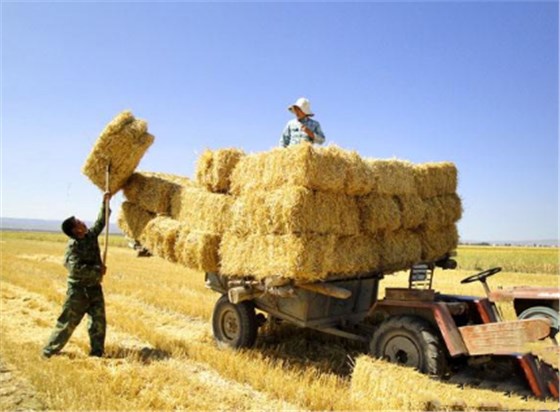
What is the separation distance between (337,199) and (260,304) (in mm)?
2419

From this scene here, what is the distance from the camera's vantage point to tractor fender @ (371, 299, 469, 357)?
6.04 m

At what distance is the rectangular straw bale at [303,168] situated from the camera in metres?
6.71

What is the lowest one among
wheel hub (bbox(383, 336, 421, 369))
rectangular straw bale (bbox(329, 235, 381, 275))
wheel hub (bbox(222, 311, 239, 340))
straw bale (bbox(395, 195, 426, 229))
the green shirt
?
wheel hub (bbox(222, 311, 239, 340))

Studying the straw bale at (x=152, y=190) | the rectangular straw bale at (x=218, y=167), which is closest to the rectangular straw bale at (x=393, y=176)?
the rectangular straw bale at (x=218, y=167)

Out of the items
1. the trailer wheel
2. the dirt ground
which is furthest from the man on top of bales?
the dirt ground

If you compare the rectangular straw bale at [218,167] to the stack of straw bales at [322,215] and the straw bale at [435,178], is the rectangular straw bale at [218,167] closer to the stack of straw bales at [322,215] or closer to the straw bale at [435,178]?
the stack of straw bales at [322,215]

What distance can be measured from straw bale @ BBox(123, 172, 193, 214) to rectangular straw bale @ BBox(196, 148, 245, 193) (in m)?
0.84

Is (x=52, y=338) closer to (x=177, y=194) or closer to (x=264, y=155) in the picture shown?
(x=177, y=194)

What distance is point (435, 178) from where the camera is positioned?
9.10m

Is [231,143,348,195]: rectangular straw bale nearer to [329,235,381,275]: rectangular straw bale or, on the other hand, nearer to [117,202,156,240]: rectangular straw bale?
[329,235,381,275]: rectangular straw bale

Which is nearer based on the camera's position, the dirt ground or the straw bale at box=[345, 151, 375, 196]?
the dirt ground

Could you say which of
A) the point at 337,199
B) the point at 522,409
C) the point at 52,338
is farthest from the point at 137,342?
the point at 522,409

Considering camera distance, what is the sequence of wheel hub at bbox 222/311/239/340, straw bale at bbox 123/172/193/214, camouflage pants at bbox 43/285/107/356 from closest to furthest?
camouflage pants at bbox 43/285/107/356 → wheel hub at bbox 222/311/239/340 → straw bale at bbox 123/172/193/214

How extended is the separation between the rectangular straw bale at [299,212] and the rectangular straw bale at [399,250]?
31.4 inches
